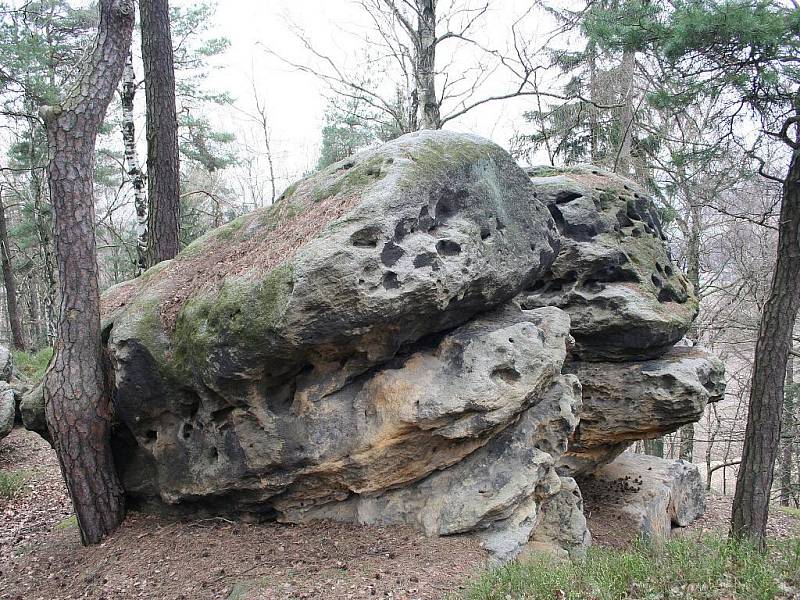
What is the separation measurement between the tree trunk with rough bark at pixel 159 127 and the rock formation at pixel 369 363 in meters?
3.44

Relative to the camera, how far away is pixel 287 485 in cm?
591

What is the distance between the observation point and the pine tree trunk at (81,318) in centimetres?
621

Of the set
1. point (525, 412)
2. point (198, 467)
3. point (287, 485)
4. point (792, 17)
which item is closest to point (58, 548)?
point (198, 467)

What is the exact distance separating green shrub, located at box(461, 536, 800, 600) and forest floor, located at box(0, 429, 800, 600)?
51cm

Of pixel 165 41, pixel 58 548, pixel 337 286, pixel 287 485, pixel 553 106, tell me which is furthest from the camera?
pixel 553 106

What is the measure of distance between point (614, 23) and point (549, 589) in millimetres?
6833

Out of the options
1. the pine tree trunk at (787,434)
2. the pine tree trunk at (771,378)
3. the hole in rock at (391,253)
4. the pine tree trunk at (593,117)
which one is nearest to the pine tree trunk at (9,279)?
the pine tree trunk at (593,117)

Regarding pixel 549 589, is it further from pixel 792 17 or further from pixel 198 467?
pixel 792 17

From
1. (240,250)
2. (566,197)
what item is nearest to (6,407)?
(240,250)

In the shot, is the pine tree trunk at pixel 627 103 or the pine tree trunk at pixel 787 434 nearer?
the pine tree trunk at pixel 627 103

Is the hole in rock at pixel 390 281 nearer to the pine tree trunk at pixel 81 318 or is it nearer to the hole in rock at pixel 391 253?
the hole in rock at pixel 391 253

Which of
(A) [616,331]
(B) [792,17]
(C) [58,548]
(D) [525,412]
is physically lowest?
(C) [58,548]

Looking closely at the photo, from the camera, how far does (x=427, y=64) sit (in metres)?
12.9

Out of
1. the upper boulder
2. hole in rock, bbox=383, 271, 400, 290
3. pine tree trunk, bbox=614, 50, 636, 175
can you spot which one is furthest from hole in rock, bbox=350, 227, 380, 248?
pine tree trunk, bbox=614, 50, 636, 175
